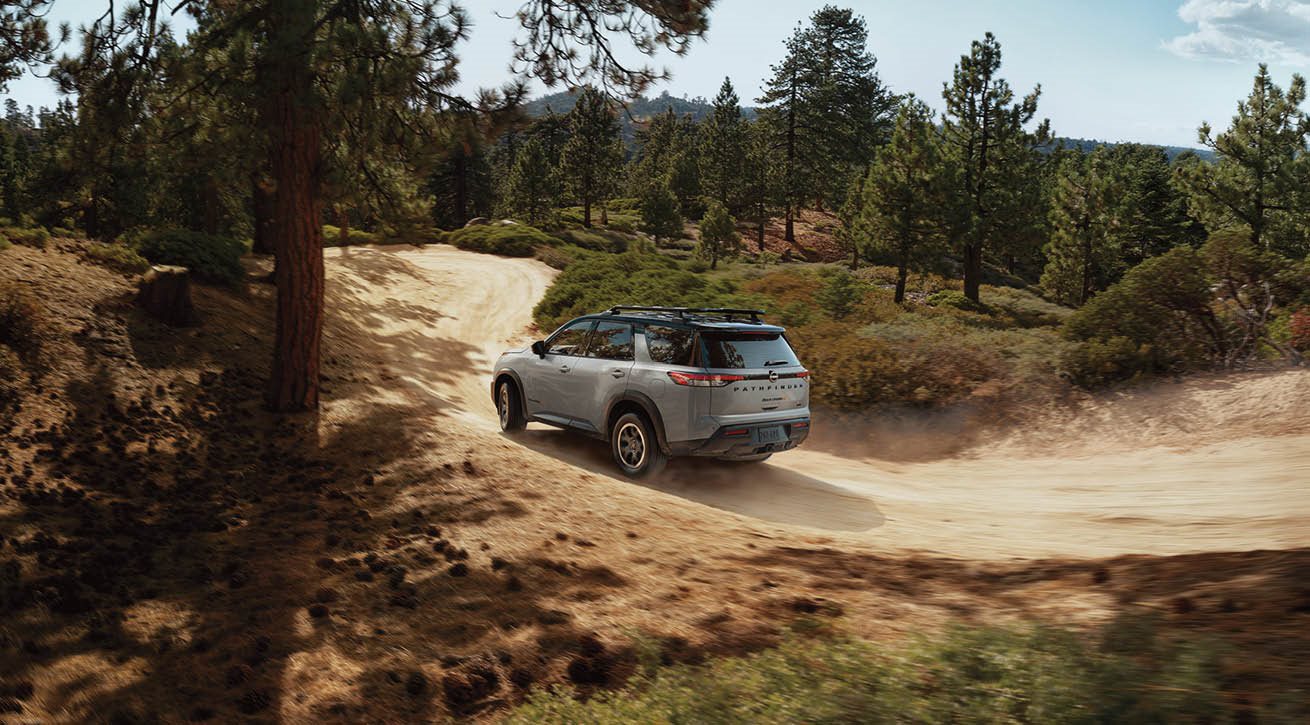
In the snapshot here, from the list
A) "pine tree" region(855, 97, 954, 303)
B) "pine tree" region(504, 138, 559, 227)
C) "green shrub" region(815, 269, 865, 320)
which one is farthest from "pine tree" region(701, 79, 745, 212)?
"green shrub" region(815, 269, 865, 320)

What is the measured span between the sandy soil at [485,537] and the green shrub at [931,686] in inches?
9.9

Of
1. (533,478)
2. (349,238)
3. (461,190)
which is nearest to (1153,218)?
(461,190)

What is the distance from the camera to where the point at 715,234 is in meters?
38.4

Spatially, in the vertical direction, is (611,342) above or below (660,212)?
below

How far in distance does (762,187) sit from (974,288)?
75.5ft

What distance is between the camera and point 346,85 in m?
7.46

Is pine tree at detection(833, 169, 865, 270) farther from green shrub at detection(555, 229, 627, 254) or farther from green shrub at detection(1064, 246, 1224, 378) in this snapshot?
green shrub at detection(1064, 246, 1224, 378)

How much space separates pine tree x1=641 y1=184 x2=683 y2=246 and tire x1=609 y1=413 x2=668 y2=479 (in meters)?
41.7

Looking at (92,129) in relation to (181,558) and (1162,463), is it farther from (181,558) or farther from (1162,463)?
(1162,463)

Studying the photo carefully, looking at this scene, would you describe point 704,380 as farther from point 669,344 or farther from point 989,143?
point 989,143

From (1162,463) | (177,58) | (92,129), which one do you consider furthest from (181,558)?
(1162,463)

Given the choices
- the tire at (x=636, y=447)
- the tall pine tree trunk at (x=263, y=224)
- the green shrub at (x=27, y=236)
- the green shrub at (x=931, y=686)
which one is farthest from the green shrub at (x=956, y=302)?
the green shrub at (x=931, y=686)

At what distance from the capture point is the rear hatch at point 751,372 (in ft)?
24.1

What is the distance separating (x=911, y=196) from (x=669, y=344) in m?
26.2
